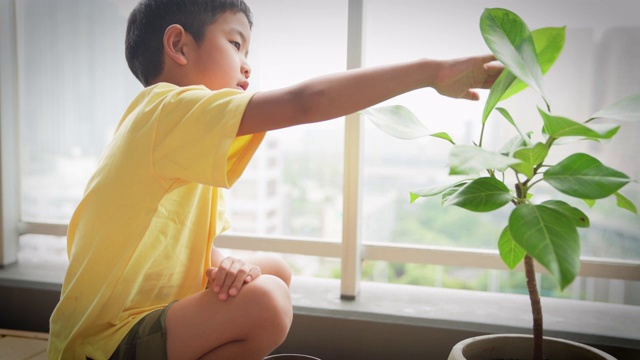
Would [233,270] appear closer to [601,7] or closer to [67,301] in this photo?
[67,301]

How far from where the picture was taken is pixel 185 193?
3.67 ft

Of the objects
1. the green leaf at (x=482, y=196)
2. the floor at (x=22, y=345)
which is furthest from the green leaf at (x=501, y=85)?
the floor at (x=22, y=345)

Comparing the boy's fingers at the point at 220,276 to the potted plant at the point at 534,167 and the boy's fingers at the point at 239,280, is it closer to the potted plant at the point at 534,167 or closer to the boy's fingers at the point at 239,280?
the boy's fingers at the point at 239,280

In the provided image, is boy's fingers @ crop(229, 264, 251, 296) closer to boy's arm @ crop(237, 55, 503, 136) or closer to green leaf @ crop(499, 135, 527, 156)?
boy's arm @ crop(237, 55, 503, 136)

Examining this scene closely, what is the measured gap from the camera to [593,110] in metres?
1.34

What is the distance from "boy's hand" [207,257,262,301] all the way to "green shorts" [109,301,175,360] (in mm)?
105

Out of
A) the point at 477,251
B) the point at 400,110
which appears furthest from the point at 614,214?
the point at 400,110

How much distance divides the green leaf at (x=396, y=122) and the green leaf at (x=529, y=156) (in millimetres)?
166

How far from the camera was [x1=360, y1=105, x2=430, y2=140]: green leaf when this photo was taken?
0.94 meters

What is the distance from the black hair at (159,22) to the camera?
115 cm

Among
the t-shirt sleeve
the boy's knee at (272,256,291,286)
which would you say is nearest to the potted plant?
the t-shirt sleeve

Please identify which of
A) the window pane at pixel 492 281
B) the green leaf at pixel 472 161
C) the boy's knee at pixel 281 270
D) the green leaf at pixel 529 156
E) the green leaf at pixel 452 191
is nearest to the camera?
the green leaf at pixel 472 161

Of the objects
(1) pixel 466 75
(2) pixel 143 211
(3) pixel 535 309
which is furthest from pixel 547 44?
(2) pixel 143 211

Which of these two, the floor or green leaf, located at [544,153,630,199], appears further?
the floor
